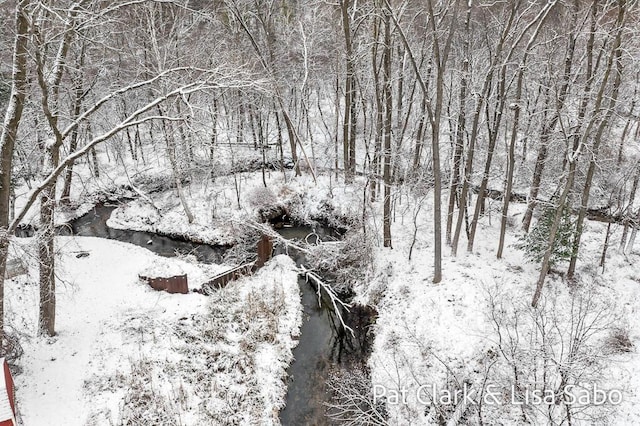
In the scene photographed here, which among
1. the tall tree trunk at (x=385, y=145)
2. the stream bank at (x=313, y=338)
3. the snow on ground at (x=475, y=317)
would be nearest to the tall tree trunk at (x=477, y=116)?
the snow on ground at (x=475, y=317)

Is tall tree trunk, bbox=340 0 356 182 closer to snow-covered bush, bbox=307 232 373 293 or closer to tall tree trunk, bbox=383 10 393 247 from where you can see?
tall tree trunk, bbox=383 10 393 247

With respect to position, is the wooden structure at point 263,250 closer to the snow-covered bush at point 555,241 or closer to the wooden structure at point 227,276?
the wooden structure at point 227,276

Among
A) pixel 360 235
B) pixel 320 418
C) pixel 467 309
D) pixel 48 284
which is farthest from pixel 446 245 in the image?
pixel 48 284

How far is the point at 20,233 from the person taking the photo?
21.0 m

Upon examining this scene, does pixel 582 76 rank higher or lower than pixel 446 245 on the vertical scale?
higher

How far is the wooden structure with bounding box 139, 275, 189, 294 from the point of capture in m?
14.0

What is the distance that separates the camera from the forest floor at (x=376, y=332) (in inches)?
366

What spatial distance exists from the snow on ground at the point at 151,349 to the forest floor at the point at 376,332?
0.04 m

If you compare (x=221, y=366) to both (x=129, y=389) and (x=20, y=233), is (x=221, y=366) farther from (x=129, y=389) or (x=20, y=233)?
(x=20, y=233)

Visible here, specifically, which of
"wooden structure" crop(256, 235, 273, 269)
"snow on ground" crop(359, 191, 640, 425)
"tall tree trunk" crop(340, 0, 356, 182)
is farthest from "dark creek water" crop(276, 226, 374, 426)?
"tall tree trunk" crop(340, 0, 356, 182)

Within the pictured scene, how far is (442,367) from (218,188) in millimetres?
16564

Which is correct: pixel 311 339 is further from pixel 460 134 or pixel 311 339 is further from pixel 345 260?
pixel 460 134

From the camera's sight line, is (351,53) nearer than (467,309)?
No

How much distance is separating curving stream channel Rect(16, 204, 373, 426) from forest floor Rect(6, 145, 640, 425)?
16.3 inches
